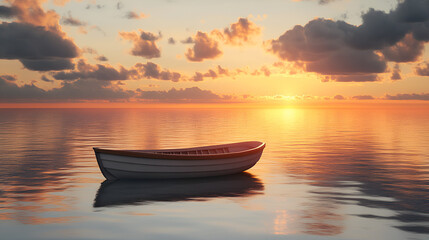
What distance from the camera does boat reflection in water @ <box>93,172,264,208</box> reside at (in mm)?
18703

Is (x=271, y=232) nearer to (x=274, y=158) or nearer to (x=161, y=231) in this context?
(x=161, y=231)

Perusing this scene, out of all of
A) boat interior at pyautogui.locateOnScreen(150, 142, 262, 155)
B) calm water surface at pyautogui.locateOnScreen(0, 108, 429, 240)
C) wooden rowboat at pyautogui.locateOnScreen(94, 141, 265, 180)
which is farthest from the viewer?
boat interior at pyautogui.locateOnScreen(150, 142, 262, 155)

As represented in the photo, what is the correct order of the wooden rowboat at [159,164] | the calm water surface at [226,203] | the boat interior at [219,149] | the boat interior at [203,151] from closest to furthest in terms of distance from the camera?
the calm water surface at [226,203]
the wooden rowboat at [159,164]
the boat interior at [203,151]
the boat interior at [219,149]

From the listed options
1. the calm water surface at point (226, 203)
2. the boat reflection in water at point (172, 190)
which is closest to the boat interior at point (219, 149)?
the calm water surface at point (226, 203)

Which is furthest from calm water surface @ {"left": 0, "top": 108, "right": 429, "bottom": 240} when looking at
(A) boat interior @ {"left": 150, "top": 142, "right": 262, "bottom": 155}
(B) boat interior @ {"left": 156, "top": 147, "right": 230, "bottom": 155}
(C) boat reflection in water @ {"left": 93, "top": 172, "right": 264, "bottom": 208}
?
(B) boat interior @ {"left": 156, "top": 147, "right": 230, "bottom": 155}

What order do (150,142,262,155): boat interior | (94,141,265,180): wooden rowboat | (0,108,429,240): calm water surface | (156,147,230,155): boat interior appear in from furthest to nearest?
(150,142,262,155): boat interior → (156,147,230,155): boat interior → (94,141,265,180): wooden rowboat → (0,108,429,240): calm water surface

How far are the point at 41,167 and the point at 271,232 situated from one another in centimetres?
2183

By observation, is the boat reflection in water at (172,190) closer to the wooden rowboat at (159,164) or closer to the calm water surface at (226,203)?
the calm water surface at (226,203)

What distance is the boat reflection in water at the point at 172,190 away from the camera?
18.7m

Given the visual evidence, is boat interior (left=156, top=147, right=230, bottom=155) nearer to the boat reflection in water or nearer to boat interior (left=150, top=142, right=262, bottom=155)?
boat interior (left=150, top=142, right=262, bottom=155)

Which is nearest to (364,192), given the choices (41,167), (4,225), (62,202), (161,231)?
(161,231)

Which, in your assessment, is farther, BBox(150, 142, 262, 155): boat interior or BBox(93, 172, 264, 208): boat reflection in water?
BBox(150, 142, 262, 155): boat interior

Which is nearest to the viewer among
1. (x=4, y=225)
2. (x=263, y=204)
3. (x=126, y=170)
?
(x=4, y=225)

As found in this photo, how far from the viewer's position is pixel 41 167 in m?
29.2
